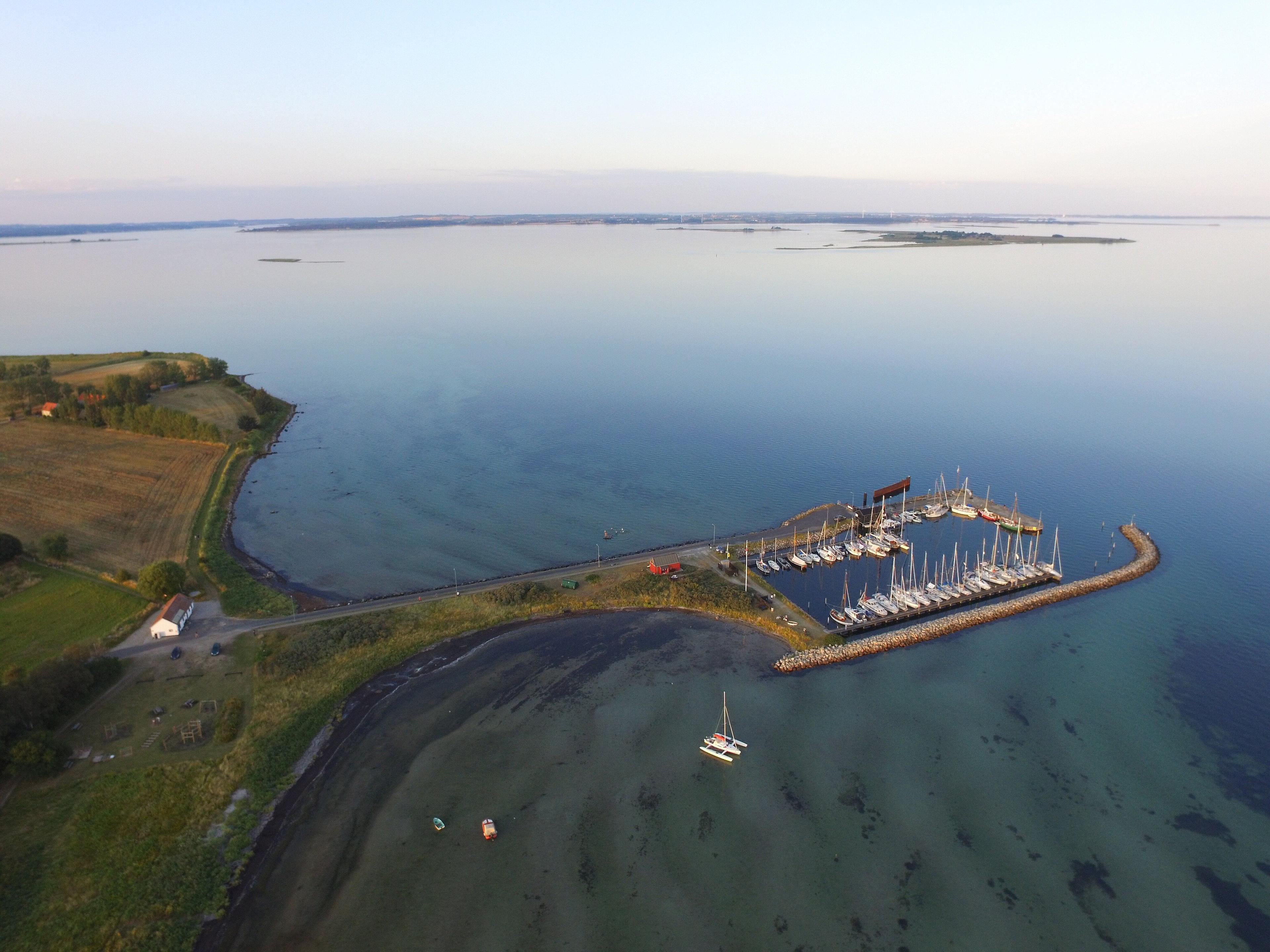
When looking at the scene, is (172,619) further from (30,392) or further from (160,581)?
(30,392)

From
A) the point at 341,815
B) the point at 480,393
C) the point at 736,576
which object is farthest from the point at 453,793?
the point at 480,393

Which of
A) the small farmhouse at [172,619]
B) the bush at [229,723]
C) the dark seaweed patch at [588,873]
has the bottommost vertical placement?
the dark seaweed patch at [588,873]

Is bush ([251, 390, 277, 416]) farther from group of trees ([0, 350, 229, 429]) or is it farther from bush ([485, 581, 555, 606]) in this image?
bush ([485, 581, 555, 606])

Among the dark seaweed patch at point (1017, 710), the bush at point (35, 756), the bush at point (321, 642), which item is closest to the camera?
the bush at point (35, 756)

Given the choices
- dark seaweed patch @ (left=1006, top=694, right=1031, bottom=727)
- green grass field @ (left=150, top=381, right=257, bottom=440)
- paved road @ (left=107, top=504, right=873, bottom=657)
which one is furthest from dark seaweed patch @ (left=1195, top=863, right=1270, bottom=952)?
green grass field @ (left=150, top=381, right=257, bottom=440)

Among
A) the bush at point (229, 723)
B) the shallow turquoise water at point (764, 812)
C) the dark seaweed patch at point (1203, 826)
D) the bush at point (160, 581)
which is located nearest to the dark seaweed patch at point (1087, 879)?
the shallow turquoise water at point (764, 812)

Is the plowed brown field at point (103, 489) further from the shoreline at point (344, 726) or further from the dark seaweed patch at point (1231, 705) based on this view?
the dark seaweed patch at point (1231, 705)

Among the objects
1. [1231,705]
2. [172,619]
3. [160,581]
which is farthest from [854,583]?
[160,581]
